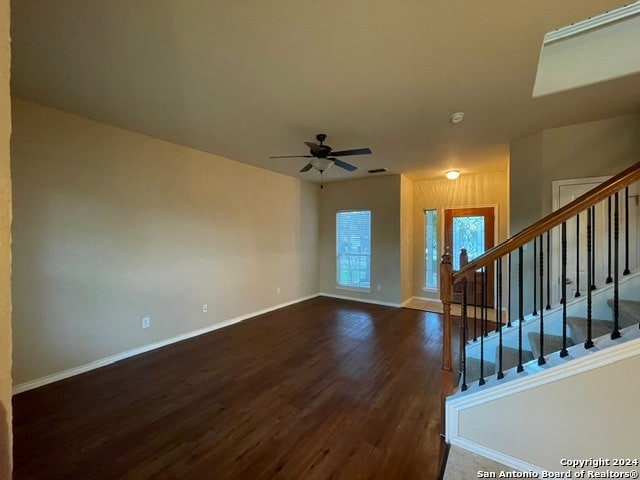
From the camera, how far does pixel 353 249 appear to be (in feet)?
21.1

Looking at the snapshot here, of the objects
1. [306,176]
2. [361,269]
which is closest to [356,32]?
[306,176]

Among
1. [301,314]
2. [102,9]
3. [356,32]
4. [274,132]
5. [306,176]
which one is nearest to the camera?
[102,9]

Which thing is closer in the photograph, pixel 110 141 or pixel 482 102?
pixel 482 102

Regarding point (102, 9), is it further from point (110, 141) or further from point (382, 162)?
point (382, 162)

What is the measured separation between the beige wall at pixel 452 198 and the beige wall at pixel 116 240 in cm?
346

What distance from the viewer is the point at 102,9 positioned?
166cm

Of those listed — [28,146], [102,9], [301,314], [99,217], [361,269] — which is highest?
[102,9]

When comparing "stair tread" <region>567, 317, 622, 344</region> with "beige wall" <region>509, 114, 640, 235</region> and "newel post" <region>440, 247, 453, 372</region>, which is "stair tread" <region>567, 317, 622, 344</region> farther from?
"beige wall" <region>509, 114, 640, 235</region>

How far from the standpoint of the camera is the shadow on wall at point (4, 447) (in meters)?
0.52

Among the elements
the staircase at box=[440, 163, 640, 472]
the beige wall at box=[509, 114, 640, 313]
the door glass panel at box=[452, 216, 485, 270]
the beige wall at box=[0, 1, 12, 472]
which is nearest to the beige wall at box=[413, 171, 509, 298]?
the door glass panel at box=[452, 216, 485, 270]

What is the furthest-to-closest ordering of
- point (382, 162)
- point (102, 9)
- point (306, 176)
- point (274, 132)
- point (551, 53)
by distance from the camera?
point (306, 176) < point (382, 162) < point (274, 132) < point (551, 53) < point (102, 9)

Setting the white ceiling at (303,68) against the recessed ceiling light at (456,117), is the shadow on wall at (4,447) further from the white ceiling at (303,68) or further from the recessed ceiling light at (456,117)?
the recessed ceiling light at (456,117)

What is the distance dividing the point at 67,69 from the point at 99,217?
59.7 inches

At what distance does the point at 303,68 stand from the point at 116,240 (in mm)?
2821
